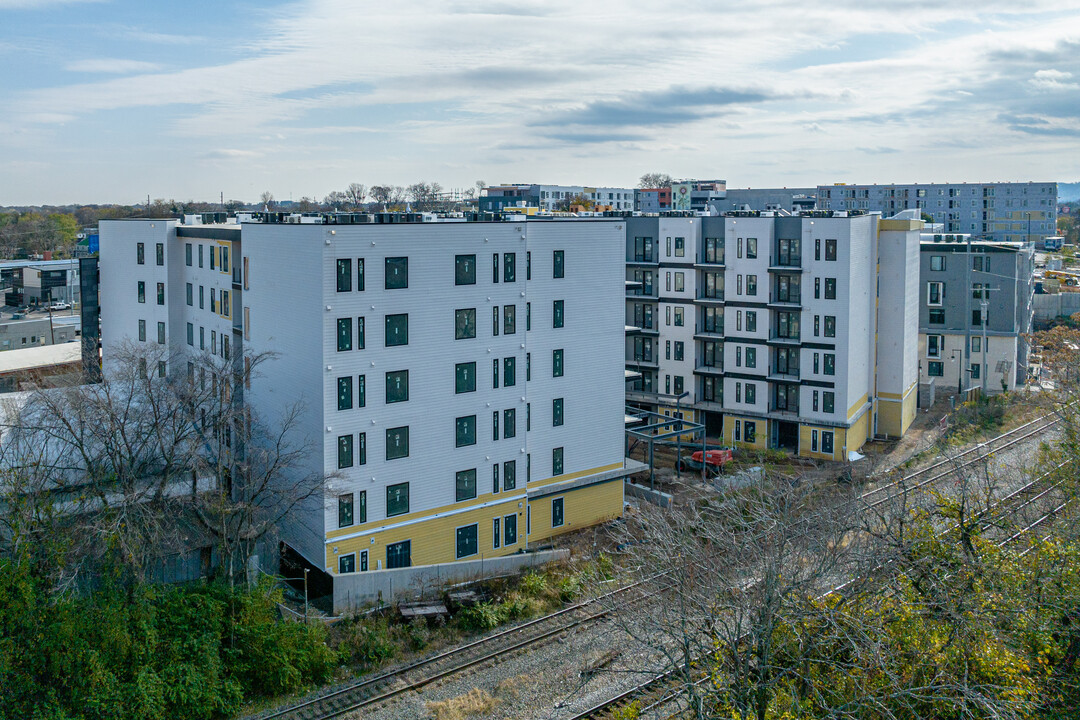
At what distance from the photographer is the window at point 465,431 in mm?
37531

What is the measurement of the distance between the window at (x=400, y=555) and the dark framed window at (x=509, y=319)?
31.8 feet

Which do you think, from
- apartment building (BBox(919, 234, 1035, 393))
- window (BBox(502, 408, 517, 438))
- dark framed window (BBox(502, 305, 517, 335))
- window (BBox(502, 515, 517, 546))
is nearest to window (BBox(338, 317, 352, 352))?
dark framed window (BBox(502, 305, 517, 335))

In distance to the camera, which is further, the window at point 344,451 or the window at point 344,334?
the window at point 344,451

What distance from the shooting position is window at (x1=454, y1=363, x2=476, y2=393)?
37.4 metres

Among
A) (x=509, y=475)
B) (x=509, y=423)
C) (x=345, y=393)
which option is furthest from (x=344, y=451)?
(x=509, y=475)

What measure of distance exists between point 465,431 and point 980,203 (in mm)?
127687

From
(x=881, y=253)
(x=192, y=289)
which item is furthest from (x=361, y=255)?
(x=881, y=253)

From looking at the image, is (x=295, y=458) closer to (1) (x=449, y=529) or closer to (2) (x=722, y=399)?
(1) (x=449, y=529)

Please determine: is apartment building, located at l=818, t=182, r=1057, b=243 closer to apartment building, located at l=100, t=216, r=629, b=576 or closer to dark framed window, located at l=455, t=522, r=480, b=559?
apartment building, located at l=100, t=216, r=629, b=576

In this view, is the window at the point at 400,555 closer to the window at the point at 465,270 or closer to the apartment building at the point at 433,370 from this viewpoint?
the apartment building at the point at 433,370

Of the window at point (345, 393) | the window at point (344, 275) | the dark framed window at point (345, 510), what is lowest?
the dark framed window at point (345, 510)

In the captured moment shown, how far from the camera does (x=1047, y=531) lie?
29672 mm

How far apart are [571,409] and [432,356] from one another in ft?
26.3

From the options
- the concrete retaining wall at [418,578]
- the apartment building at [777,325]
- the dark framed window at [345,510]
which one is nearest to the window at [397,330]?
the dark framed window at [345,510]
